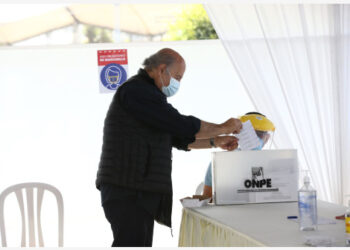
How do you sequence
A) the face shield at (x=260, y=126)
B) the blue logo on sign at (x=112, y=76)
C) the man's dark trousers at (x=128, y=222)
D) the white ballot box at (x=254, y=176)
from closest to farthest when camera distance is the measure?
the man's dark trousers at (x=128, y=222), the white ballot box at (x=254, y=176), the face shield at (x=260, y=126), the blue logo on sign at (x=112, y=76)

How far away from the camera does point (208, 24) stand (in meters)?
6.97

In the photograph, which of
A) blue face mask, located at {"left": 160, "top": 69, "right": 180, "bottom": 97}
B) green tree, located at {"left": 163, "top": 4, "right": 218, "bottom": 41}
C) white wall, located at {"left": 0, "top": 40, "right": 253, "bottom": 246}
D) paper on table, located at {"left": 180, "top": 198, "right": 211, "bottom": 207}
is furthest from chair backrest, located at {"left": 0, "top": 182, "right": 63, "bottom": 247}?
green tree, located at {"left": 163, "top": 4, "right": 218, "bottom": 41}

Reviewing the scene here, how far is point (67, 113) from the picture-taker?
4.32 meters

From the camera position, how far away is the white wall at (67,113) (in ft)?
14.1

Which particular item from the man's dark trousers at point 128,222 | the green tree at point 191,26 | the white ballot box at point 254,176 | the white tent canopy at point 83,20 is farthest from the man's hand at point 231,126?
the green tree at point 191,26

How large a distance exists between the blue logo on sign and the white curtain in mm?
799

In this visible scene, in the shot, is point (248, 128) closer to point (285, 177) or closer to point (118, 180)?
point (285, 177)

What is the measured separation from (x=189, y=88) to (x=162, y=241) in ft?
3.96

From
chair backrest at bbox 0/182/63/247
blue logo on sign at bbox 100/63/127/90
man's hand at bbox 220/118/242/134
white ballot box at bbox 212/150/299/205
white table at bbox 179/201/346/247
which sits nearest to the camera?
white table at bbox 179/201/346/247

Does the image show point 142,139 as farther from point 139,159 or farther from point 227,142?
point 227,142

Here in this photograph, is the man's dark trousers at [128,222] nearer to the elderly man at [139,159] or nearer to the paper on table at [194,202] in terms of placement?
the elderly man at [139,159]

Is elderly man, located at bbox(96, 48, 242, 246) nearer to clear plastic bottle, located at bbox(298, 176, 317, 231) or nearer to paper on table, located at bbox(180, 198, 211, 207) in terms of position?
paper on table, located at bbox(180, 198, 211, 207)

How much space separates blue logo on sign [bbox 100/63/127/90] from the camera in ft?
14.0

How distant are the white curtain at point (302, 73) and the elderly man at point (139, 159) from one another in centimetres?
152
